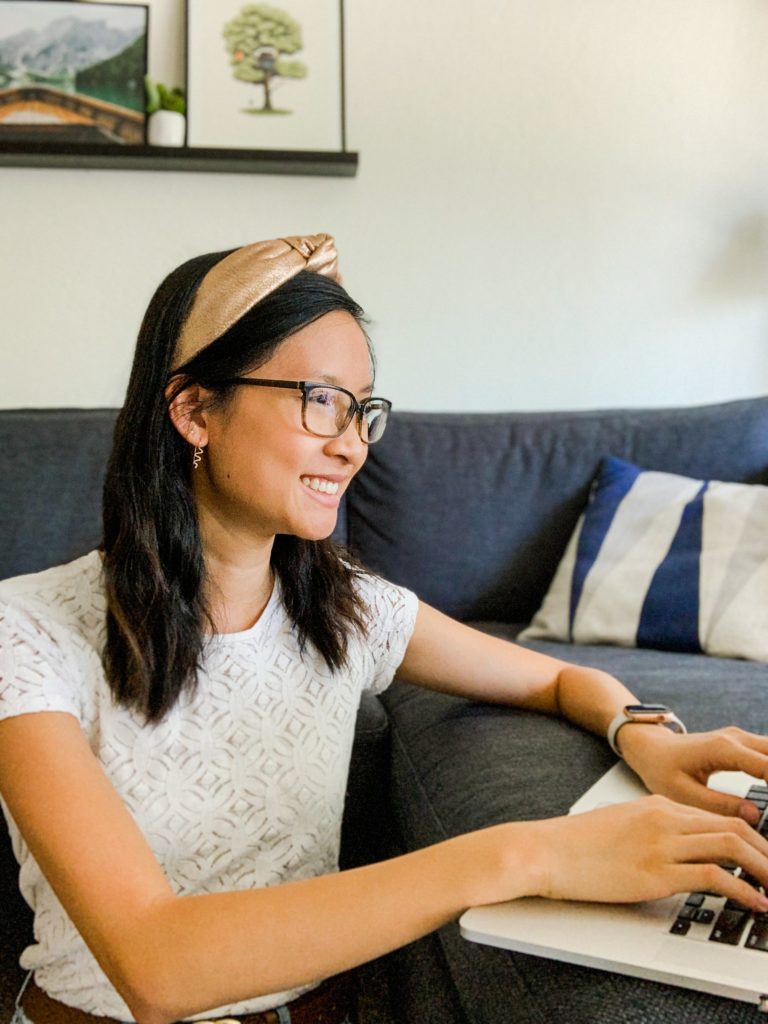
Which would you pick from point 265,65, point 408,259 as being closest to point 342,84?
point 265,65

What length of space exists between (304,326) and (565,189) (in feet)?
5.87

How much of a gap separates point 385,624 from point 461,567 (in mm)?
986

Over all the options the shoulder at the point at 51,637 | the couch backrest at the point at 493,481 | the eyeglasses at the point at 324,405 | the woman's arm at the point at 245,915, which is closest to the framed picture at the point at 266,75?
the couch backrest at the point at 493,481

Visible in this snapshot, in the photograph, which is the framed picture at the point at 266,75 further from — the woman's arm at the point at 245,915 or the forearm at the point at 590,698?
the woman's arm at the point at 245,915

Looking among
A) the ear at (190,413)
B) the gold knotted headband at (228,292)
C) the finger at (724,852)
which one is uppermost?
the gold knotted headband at (228,292)

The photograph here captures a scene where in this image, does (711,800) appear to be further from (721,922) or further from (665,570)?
(665,570)

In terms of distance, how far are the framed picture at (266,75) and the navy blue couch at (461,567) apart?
30.2 inches

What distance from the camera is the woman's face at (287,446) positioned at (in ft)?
3.48

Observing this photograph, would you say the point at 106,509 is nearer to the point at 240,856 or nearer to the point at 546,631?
the point at 240,856

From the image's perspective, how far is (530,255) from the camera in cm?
268

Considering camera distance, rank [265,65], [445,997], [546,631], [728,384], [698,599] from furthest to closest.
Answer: [728,384] → [265,65] → [546,631] → [698,599] → [445,997]

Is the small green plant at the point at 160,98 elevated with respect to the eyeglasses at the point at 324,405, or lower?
elevated

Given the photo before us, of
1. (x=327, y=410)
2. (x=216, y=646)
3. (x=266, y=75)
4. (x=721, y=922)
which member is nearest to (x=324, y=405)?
→ (x=327, y=410)

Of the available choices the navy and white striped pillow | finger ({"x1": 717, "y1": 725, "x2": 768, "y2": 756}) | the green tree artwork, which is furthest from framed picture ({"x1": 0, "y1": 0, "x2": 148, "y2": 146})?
finger ({"x1": 717, "y1": 725, "x2": 768, "y2": 756})
